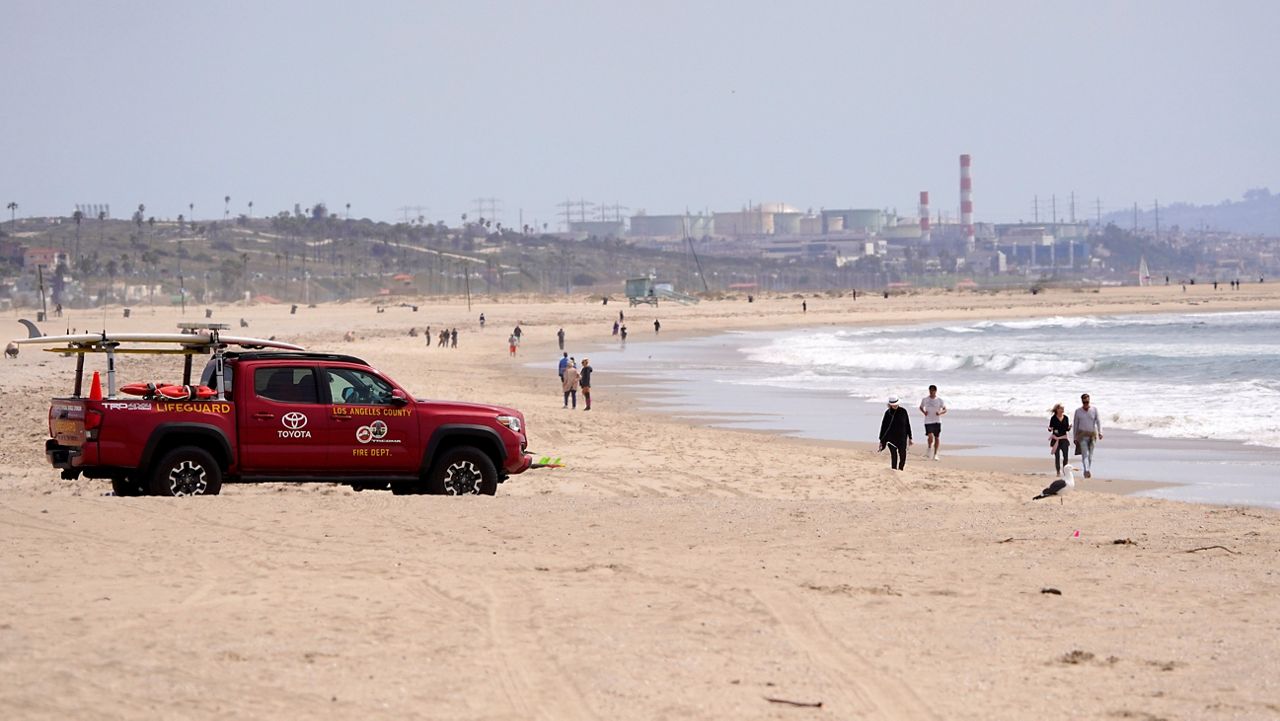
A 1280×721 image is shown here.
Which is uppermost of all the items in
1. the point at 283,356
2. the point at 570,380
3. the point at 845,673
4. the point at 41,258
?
the point at 41,258

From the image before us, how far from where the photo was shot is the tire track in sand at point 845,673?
7039 millimetres

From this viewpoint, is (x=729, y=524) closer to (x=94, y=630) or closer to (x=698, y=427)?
(x=94, y=630)

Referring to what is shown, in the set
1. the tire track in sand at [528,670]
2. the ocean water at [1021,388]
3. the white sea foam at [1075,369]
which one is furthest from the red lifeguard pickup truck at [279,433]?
the white sea foam at [1075,369]

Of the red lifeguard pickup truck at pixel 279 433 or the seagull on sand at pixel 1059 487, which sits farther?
the seagull on sand at pixel 1059 487

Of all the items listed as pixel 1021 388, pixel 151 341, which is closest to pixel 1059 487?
pixel 151 341

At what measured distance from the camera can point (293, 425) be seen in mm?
13992

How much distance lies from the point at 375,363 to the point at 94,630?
3728 centimetres

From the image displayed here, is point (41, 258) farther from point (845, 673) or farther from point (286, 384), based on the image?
point (845, 673)

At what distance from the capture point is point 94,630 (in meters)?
8.18

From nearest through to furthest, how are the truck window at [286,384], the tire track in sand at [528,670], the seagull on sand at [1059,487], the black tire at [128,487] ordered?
the tire track in sand at [528,670] → the black tire at [128,487] → the truck window at [286,384] → the seagull on sand at [1059,487]

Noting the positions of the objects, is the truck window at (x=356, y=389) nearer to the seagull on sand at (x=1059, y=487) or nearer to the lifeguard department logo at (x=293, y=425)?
the lifeguard department logo at (x=293, y=425)

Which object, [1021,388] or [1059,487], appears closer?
[1059,487]

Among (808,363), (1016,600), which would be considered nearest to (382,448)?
(1016,600)

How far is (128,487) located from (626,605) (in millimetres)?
6567
